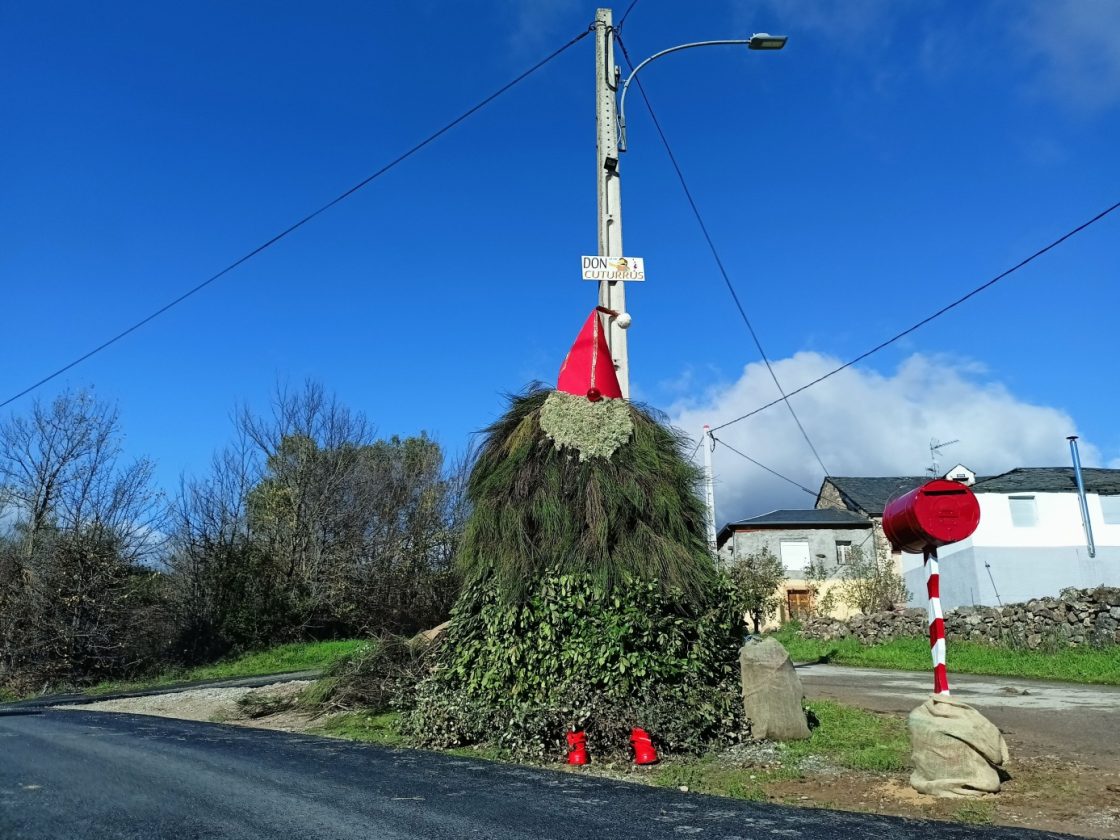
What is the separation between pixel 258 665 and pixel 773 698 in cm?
1751

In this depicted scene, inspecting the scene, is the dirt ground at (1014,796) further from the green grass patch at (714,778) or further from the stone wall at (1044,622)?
the stone wall at (1044,622)

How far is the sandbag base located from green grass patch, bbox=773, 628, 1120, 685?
991 centimetres

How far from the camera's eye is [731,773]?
6121 mm

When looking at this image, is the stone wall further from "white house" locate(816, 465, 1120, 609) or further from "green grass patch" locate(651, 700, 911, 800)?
"green grass patch" locate(651, 700, 911, 800)

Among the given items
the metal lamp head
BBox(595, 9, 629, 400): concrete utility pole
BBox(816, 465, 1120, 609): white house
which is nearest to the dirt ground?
BBox(595, 9, 629, 400): concrete utility pole

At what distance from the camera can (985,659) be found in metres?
17.2

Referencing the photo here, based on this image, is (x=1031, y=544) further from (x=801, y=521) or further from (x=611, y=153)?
(x=611, y=153)

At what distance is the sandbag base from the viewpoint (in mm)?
5152

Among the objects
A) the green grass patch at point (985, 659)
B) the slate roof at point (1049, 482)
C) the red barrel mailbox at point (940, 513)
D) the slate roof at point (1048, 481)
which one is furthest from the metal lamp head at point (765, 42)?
the slate roof at point (1049, 482)

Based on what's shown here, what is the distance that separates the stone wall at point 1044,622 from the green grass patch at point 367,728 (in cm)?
1501

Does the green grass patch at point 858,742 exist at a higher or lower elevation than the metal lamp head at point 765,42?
lower

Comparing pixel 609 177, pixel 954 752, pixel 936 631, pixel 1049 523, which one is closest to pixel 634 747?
pixel 954 752

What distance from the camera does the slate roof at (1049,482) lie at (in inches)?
1118

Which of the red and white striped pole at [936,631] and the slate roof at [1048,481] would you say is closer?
the red and white striped pole at [936,631]
